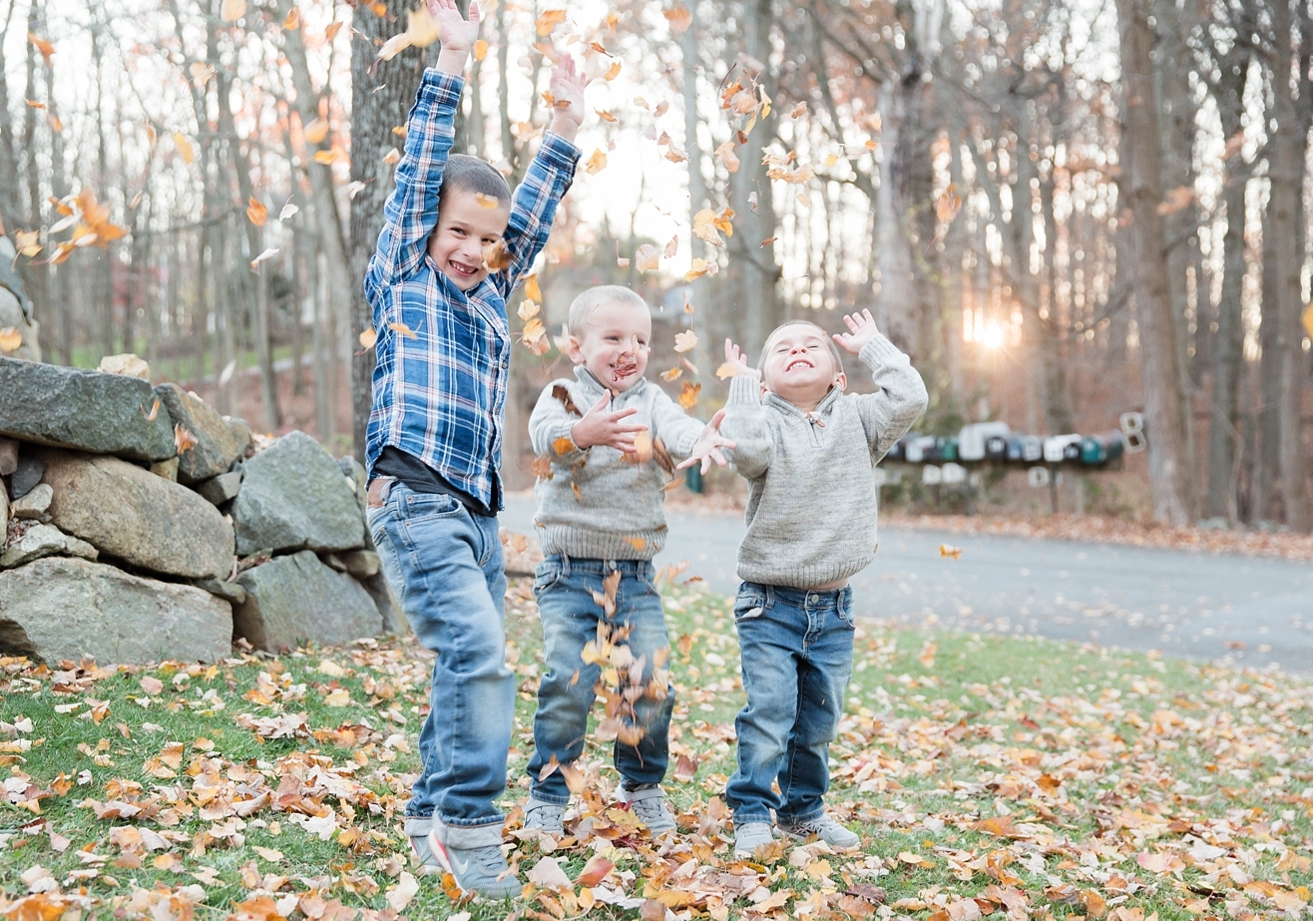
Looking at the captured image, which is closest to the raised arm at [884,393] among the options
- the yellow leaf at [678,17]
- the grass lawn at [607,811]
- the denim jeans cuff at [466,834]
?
the grass lawn at [607,811]

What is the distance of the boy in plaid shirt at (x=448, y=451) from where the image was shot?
276cm

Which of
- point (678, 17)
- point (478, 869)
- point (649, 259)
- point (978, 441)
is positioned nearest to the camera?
point (478, 869)

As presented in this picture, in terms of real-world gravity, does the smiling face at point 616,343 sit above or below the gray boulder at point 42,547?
above

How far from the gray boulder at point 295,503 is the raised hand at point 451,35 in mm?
2864

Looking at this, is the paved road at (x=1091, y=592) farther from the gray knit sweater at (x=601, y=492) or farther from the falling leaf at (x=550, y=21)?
the falling leaf at (x=550, y=21)

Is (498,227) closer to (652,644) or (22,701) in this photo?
(652,644)

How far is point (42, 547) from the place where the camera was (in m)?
4.26

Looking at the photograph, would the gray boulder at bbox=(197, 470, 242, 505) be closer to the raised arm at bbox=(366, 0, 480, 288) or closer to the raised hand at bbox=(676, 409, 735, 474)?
the raised arm at bbox=(366, 0, 480, 288)

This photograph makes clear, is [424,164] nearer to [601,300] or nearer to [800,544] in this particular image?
[601,300]

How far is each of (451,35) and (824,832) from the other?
2592 mm

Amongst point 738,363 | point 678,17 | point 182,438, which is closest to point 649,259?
point 738,363

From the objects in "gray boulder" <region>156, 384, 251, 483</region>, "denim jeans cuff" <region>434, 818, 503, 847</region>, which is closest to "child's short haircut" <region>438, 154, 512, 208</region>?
"denim jeans cuff" <region>434, 818, 503, 847</region>

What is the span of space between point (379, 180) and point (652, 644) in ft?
13.1

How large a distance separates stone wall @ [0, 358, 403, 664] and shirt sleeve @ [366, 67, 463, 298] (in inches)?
81.8
